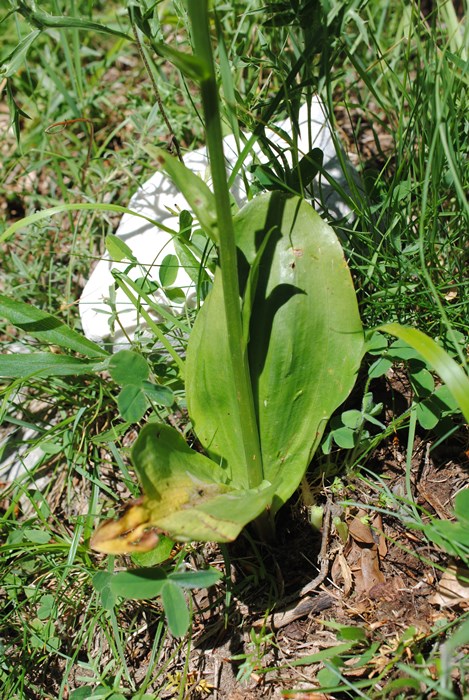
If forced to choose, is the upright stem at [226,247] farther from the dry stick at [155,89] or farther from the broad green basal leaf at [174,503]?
the dry stick at [155,89]

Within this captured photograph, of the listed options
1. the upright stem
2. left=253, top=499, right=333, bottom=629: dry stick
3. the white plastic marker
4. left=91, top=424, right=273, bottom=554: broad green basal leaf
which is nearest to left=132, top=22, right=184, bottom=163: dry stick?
the white plastic marker

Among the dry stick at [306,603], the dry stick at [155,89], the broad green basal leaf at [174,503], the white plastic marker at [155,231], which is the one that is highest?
the dry stick at [155,89]

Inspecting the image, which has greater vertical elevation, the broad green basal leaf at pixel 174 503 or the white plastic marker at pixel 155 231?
the white plastic marker at pixel 155 231

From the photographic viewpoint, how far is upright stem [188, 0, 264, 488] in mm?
1021

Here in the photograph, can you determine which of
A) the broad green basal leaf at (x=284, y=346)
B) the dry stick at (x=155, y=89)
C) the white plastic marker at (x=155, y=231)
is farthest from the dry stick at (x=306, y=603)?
the dry stick at (x=155, y=89)

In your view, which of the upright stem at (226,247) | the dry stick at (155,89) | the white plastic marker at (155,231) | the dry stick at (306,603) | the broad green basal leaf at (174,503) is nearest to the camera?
the upright stem at (226,247)

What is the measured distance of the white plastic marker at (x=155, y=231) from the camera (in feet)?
5.84

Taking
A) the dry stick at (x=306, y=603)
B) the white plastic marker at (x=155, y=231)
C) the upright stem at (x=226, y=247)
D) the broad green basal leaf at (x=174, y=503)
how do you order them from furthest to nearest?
the white plastic marker at (x=155, y=231)
the dry stick at (x=306, y=603)
the broad green basal leaf at (x=174, y=503)
the upright stem at (x=226, y=247)

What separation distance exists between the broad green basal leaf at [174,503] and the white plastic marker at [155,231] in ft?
1.65

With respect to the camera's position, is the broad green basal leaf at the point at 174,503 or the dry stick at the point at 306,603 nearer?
the broad green basal leaf at the point at 174,503

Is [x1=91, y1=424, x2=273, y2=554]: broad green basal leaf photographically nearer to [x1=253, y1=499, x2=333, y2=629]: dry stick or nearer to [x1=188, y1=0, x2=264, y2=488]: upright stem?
[x1=188, y1=0, x2=264, y2=488]: upright stem

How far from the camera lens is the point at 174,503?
1228 millimetres

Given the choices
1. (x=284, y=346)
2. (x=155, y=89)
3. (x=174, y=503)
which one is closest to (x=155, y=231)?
(x=155, y=89)

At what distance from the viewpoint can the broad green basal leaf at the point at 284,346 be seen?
1.38m
